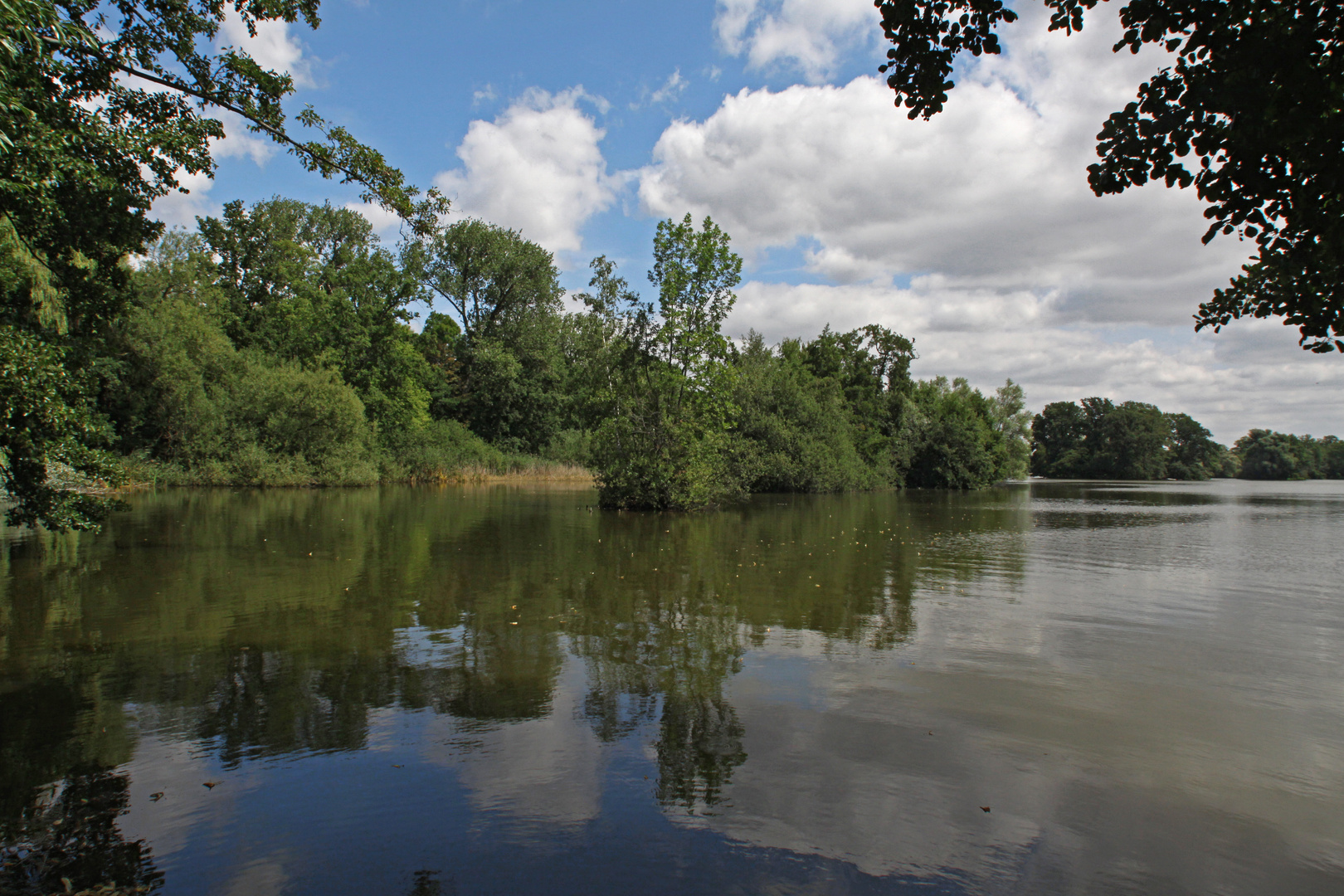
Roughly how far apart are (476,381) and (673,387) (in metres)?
34.8

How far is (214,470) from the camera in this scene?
111ft

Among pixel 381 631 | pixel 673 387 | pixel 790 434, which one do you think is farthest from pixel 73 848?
pixel 790 434

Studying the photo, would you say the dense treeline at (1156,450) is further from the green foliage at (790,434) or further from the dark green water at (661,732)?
the dark green water at (661,732)

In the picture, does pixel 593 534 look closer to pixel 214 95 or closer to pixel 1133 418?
pixel 214 95

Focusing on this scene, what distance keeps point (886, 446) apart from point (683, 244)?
118ft

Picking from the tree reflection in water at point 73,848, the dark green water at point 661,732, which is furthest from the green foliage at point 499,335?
the tree reflection in water at point 73,848

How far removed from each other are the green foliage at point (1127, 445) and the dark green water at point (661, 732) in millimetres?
107994

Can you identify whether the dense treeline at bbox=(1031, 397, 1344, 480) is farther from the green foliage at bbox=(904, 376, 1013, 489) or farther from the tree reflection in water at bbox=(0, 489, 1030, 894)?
the tree reflection in water at bbox=(0, 489, 1030, 894)

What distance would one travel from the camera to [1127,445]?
343 ft

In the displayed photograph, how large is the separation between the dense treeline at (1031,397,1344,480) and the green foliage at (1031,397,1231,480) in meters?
0.11

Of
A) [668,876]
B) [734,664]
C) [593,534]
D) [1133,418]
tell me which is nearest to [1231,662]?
[734,664]

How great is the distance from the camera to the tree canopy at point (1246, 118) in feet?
10.9

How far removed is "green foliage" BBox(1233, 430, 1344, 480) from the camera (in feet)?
361

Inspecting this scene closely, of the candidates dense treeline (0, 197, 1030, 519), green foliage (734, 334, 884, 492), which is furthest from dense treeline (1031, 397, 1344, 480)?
green foliage (734, 334, 884, 492)
